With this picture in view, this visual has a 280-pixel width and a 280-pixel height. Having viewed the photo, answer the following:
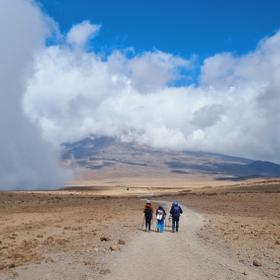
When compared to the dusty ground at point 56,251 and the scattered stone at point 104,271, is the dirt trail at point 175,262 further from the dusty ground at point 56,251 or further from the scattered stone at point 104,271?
the dusty ground at point 56,251

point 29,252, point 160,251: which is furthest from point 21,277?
point 160,251

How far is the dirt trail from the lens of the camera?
15.2 m

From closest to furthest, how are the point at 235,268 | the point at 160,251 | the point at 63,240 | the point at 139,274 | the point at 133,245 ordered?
the point at 139,274 < the point at 235,268 < the point at 160,251 < the point at 133,245 < the point at 63,240

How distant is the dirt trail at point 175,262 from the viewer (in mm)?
15234

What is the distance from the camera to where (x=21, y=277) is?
1527 cm

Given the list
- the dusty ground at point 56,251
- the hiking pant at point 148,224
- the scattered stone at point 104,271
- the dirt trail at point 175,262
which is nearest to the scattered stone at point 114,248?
the dusty ground at point 56,251

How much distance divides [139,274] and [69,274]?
2.31 meters

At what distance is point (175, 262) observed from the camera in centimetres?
1741

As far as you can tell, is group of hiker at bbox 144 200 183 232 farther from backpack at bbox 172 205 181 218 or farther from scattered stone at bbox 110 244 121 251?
scattered stone at bbox 110 244 121 251

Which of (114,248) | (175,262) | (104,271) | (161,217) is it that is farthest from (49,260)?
(161,217)

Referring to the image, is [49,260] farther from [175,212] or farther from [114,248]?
[175,212]

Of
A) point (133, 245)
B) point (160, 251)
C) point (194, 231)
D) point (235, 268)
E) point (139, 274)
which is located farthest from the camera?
point (194, 231)

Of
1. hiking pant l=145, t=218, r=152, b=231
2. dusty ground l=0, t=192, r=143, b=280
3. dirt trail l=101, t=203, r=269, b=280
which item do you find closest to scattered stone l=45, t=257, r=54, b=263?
dusty ground l=0, t=192, r=143, b=280

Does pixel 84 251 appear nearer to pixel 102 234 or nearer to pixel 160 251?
pixel 160 251
